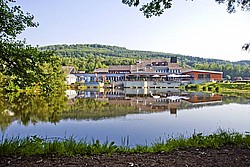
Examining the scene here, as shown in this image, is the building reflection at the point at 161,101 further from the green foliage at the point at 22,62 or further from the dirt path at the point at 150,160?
the green foliage at the point at 22,62

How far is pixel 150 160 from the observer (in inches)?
129

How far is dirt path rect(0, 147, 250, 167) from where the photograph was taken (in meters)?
3.12

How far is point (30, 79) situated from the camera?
365 cm

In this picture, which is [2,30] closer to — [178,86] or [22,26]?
[22,26]

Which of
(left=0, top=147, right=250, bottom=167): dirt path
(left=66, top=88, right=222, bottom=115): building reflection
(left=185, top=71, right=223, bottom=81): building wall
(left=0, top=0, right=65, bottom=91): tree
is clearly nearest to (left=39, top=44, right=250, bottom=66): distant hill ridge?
(left=185, top=71, right=223, bottom=81): building wall

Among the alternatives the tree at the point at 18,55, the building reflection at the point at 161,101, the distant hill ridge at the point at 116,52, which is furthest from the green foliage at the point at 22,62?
the distant hill ridge at the point at 116,52

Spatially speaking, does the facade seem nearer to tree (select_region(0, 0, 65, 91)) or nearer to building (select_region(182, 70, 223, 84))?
building (select_region(182, 70, 223, 84))

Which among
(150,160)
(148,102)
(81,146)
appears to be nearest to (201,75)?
(148,102)

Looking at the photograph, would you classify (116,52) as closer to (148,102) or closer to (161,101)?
(161,101)

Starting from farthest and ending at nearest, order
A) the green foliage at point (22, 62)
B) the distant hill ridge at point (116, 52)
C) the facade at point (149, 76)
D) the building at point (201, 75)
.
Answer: the distant hill ridge at point (116, 52) < the building at point (201, 75) < the facade at point (149, 76) < the green foliage at point (22, 62)

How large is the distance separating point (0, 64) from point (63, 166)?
1.55m

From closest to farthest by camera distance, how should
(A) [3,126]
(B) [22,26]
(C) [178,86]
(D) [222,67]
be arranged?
(B) [22,26] < (A) [3,126] < (C) [178,86] < (D) [222,67]

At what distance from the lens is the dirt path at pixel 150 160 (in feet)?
10.2

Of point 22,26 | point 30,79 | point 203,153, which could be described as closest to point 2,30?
point 22,26
